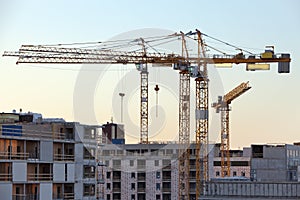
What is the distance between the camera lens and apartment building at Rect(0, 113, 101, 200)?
52.9 m

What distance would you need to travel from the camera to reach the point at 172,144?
374 ft

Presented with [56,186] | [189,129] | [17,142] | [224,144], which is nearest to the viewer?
[17,142]

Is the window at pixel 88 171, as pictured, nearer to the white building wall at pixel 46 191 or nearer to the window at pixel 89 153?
the window at pixel 89 153

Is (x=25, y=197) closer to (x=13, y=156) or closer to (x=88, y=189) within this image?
(x=13, y=156)

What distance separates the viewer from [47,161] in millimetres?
56969

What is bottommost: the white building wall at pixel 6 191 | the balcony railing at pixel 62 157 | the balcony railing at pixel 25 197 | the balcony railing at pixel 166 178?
the balcony railing at pixel 166 178

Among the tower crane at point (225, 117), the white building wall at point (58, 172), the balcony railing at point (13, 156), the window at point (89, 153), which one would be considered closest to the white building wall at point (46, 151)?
the white building wall at point (58, 172)

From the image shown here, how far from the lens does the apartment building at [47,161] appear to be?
5288cm

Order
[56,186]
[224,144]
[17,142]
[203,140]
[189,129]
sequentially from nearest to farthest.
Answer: [17,142] → [56,186] → [203,140] → [189,129] → [224,144]

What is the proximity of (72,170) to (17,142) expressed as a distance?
714 cm

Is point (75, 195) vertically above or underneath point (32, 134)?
underneath

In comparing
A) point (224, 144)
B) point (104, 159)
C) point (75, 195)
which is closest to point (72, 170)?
point (75, 195)

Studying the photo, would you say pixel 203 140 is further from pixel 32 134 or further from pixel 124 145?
pixel 32 134

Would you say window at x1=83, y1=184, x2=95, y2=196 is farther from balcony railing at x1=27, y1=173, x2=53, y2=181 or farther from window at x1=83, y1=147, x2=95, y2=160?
balcony railing at x1=27, y1=173, x2=53, y2=181
